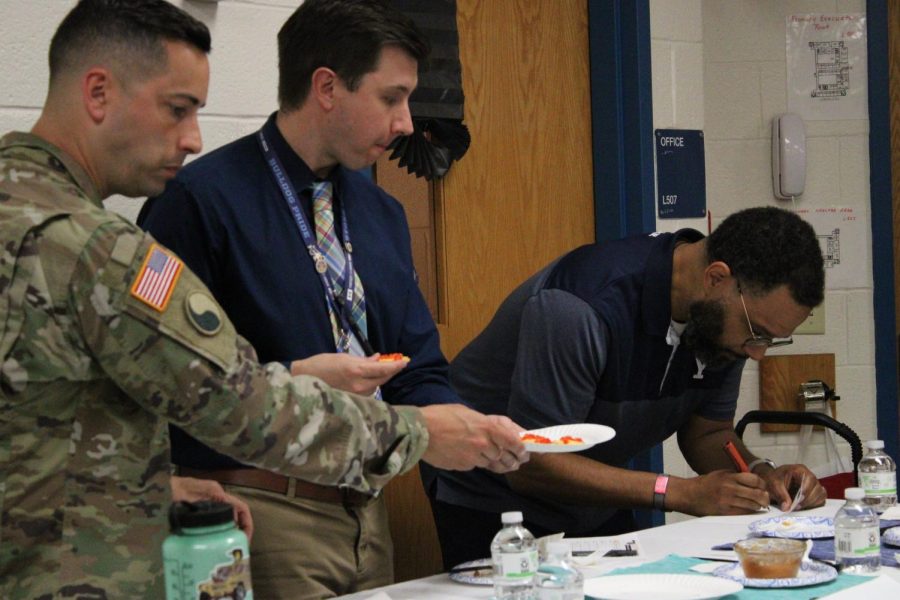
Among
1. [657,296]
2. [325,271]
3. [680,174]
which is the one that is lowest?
[657,296]

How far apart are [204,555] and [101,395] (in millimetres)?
311

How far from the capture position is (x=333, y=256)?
2223mm

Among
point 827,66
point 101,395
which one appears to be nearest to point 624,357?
point 101,395

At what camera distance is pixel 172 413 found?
58.1 inches

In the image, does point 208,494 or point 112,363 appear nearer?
point 112,363

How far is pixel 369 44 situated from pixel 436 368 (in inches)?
26.2

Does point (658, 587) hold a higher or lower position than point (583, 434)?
lower

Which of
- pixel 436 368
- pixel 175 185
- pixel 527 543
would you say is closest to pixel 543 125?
pixel 436 368

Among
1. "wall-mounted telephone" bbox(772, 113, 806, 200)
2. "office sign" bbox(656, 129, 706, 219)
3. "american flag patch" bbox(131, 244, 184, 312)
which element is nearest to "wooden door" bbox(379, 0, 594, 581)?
"office sign" bbox(656, 129, 706, 219)

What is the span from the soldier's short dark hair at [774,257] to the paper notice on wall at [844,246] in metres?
1.67

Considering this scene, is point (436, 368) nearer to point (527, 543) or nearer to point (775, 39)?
point (527, 543)

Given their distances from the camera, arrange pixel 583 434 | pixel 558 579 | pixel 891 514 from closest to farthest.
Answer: pixel 558 579 < pixel 583 434 < pixel 891 514

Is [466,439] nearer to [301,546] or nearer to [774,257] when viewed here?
[301,546]

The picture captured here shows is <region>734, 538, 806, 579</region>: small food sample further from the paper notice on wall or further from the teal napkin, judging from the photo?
the paper notice on wall
